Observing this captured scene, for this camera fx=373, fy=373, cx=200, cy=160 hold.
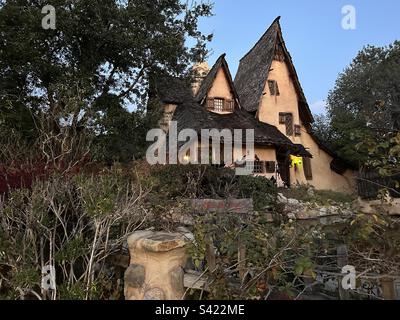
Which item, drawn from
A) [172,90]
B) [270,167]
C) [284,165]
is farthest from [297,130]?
[172,90]

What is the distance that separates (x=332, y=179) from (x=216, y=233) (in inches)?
805

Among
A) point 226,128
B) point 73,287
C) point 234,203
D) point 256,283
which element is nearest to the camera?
point 256,283

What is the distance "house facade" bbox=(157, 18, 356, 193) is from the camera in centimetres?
1898

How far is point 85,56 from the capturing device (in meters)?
15.4

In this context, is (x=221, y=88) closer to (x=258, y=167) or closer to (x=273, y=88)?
(x=273, y=88)

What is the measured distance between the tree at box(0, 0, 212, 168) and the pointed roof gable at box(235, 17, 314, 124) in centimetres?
661

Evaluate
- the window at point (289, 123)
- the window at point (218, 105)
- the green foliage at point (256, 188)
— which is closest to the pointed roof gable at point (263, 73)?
the window at point (289, 123)

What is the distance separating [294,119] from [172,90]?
7.82 m

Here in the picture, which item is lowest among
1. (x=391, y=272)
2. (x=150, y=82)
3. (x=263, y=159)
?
(x=391, y=272)

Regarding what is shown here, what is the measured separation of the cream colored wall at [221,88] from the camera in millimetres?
21375

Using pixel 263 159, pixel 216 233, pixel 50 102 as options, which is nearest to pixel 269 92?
pixel 263 159

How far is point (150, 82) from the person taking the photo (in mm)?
17000

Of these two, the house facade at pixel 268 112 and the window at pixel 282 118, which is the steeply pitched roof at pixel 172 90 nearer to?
the house facade at pixel 268 112
